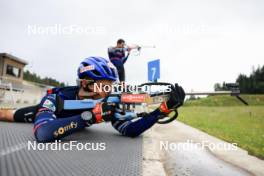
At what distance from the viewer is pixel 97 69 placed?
316 centimetres

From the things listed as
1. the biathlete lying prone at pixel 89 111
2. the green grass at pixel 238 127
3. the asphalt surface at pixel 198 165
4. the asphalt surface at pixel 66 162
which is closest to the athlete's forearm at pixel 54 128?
the biathlete lying prone at pixel 89 111

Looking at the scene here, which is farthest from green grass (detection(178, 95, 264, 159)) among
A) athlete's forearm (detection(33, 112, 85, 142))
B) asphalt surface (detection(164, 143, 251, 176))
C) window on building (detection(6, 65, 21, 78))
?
window on building (detection(6, 65, 21, 78))

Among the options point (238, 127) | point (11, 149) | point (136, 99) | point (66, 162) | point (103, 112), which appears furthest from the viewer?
point (238, 127)

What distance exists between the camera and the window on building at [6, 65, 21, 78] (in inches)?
1089

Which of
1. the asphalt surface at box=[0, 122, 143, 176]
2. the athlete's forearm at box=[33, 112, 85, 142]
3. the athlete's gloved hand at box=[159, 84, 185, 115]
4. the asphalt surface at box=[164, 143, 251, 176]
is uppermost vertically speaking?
the athlete's gloved hand at box=[159, 84, 185, 115]

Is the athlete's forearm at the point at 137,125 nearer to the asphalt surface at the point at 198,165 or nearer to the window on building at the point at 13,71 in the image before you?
the asphalt surface at the point at 198,165

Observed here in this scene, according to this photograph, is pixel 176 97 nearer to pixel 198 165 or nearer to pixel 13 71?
pixel 198 165

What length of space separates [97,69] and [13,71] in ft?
95.3

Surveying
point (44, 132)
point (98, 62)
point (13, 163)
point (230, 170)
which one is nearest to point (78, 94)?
point (98, 62)

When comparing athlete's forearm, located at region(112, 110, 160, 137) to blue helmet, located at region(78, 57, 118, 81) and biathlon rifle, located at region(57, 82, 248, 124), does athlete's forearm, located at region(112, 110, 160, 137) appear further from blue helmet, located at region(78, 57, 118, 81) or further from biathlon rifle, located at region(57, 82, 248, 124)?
blue helmet, located at region(78, 57, 118, 81)

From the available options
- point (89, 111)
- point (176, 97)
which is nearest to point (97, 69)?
point (89, 111)

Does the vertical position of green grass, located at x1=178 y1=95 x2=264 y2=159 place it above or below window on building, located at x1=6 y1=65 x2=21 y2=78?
below

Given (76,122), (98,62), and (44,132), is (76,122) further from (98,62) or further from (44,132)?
(98,62)

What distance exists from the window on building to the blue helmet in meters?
27.7
